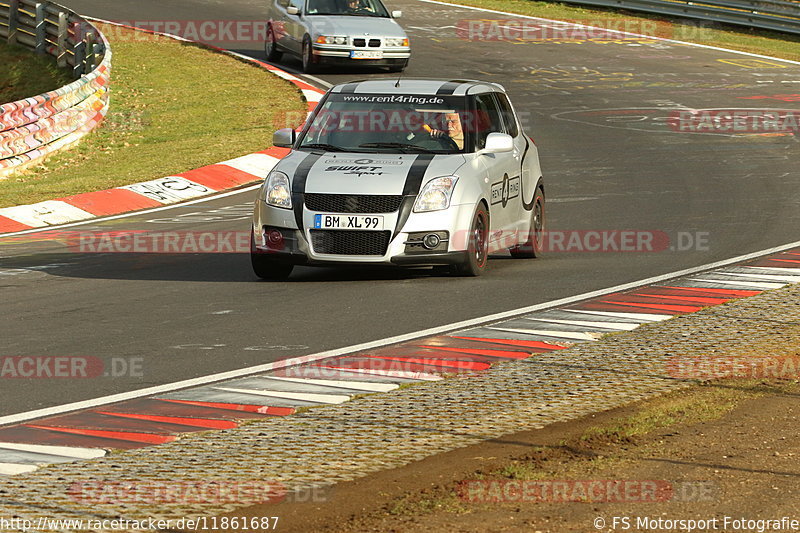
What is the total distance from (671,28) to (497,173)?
2428 cm

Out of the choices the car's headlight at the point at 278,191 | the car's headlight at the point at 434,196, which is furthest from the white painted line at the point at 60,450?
the car's headlight at the point at 434,196

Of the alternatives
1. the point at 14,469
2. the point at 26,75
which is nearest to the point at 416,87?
the point at 14,469

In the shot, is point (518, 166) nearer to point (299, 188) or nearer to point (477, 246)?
point (477, 246)

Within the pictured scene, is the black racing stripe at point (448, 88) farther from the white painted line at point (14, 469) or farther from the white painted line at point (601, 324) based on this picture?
the white painted line at point (14, 469)

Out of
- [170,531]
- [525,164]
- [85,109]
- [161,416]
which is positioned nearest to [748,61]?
[85,109]

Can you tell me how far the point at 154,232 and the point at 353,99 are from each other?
3.58 meters

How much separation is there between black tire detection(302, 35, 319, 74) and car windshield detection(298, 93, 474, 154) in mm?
14549

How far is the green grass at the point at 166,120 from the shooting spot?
65.0 ft

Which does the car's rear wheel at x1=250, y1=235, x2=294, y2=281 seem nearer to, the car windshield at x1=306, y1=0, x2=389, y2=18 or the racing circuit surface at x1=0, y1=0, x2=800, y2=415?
the racing circuit surface at x1=0, y1=0, x2=800, y2=415

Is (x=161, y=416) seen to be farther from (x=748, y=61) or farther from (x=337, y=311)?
(x=748, y=61)

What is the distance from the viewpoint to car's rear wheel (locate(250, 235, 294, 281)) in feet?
40.0

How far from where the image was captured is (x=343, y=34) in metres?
26.9

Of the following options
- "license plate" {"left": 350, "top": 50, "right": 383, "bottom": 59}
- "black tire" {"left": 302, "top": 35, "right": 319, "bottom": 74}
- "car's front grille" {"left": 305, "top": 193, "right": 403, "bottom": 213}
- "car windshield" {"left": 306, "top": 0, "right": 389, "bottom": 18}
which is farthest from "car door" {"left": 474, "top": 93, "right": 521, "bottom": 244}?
"car windshield" {"left": 306, "top": 0, "right": 389, "bottom": 18}

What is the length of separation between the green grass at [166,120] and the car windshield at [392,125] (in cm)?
620
